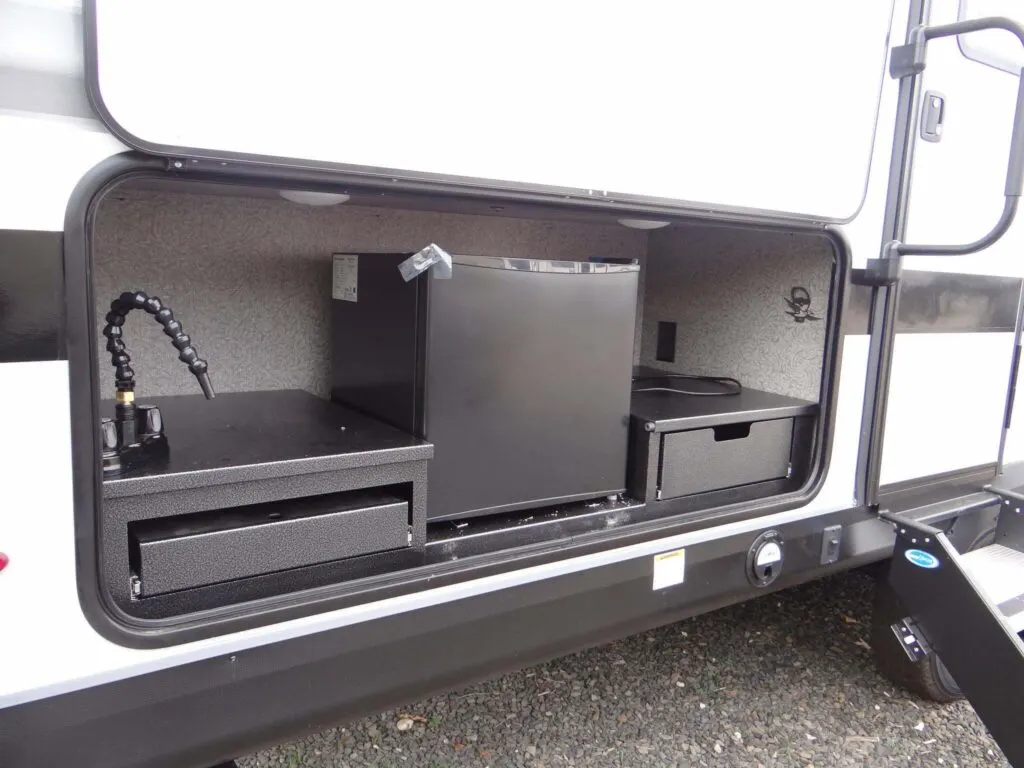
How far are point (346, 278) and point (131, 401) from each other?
0.58m

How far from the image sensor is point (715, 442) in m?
1.76

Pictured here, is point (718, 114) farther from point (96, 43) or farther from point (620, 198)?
point (96, 43)

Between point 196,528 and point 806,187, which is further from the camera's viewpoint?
point 806,187

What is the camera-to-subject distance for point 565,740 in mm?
1862

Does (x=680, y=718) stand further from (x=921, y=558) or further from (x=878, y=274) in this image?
(x=878, y=274)

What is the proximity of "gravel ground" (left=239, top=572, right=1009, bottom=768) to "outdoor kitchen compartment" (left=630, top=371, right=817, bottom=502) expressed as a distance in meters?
0.65

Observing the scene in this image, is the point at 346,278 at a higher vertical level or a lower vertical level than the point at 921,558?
higher

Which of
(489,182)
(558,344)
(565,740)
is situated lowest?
(565,740)

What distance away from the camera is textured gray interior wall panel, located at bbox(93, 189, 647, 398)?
5.58ft

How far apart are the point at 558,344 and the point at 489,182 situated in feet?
1.32

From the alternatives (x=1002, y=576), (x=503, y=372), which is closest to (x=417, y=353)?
(x=503, y=372)

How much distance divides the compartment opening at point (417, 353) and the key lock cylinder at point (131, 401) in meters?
0.05

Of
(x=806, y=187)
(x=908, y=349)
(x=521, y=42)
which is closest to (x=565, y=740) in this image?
(x=908, y=349)

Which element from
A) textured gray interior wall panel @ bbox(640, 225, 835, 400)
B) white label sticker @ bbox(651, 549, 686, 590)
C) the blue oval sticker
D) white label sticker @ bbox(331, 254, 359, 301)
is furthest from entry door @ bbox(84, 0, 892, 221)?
the blue oval sticker
